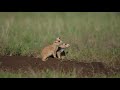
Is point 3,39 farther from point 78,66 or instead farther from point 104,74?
point 104,74

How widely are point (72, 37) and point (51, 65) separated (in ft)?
10.5

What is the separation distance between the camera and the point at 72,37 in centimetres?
1527

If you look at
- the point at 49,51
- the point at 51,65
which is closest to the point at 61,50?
the point at 49,51

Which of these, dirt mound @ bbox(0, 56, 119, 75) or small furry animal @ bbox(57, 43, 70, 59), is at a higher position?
small furry animal @ bbox(57, 43, 70, 59)

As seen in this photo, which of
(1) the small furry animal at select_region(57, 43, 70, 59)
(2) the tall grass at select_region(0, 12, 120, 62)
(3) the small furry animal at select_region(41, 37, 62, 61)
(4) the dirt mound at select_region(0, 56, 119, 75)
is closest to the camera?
(4) the dirt mound at select_region(0, 56, 119, 75)

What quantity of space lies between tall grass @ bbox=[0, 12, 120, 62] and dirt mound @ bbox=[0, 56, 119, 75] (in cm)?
69

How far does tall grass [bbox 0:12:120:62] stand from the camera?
44.5 feet

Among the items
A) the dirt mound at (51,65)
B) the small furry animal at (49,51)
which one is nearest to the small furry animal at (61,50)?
the small furry animal at (49,51)

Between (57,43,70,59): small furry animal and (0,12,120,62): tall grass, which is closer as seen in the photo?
(57,43,70,59): small furry animal

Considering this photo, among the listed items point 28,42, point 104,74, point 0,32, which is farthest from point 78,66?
point 0,32

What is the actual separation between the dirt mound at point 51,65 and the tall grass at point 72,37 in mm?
689

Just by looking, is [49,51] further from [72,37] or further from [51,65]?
[72,37]

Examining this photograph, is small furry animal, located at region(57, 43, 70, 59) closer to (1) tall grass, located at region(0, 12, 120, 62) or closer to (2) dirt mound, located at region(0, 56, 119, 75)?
(1) tall grass, located at region(0, 12, 120, 62)

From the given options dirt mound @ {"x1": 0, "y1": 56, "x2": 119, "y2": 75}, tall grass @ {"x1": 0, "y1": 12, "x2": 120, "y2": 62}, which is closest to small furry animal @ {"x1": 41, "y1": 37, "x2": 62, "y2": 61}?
dirt mound @ {"x1": 0, "y1": 56, "x2": 119, "y2": 75}
